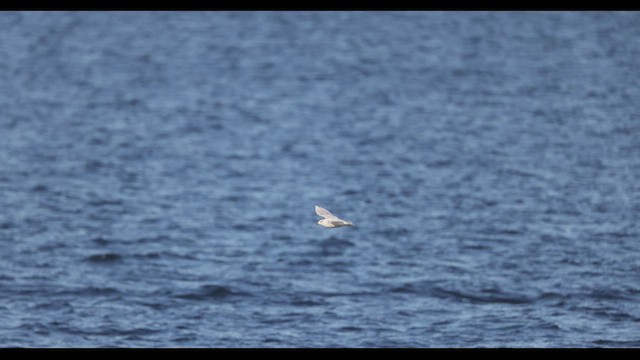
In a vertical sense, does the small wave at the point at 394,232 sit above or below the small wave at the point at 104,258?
above

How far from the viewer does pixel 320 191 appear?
3225 centimetres

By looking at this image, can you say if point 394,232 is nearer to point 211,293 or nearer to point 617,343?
point 211,293

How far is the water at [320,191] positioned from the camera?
2269cm

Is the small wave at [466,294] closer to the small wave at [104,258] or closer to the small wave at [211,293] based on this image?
the small wave at [211,293]

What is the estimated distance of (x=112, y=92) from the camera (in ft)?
148

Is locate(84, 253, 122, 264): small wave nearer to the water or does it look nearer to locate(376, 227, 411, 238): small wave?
the water

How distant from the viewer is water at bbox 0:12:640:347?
74.4 ft

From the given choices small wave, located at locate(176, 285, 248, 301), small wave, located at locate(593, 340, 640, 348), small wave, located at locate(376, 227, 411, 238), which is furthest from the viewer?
small wave, located at locate(376, 227, 411, 238)

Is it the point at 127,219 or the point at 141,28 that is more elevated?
the point at 141,28

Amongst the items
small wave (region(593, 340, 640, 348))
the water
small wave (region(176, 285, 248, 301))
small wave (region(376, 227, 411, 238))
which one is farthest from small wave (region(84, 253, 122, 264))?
small wave (region(593, 340, 640, 348))

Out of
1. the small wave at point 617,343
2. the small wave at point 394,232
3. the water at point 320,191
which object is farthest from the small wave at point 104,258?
the small wave at point 617,343

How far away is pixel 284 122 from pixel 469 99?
6.93m
